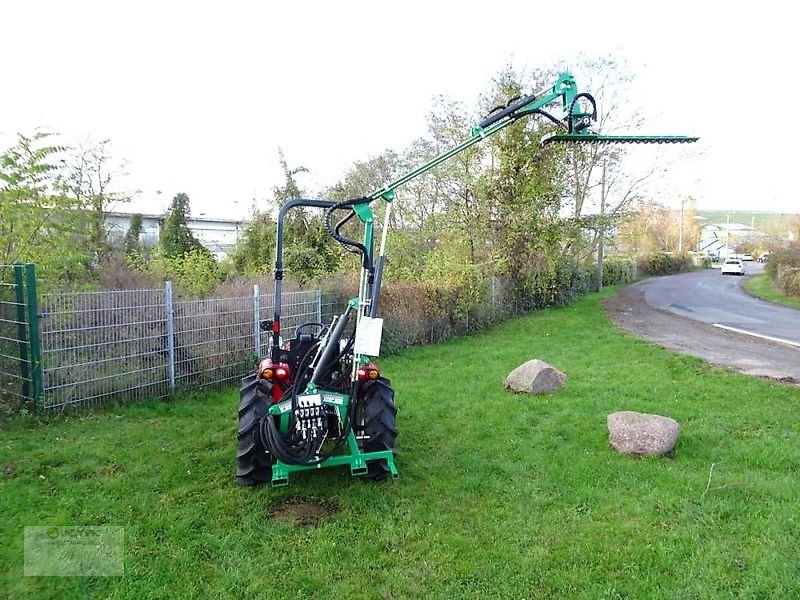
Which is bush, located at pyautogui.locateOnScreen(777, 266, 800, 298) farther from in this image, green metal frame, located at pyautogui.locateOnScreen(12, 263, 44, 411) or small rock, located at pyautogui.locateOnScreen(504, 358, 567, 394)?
green metal frame, located at pyautogui.locateOnScreen(12, 263, 44, 411)

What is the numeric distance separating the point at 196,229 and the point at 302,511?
15.1 meters

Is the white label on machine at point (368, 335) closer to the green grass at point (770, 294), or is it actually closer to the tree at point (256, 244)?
the tree at point (256, 244)

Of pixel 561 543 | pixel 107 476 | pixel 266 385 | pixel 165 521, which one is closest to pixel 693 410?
pixel 561 543

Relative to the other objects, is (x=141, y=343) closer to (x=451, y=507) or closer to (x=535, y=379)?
(x=451, y=507)

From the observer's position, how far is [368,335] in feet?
12.6

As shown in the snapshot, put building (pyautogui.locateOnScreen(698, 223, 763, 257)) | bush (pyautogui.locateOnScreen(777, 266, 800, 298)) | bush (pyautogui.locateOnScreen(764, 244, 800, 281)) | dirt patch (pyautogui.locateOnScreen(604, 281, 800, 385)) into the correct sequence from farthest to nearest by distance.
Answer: building (pyautogui.locateOnScreen(698, 223, 763, 257)) < bush (pyautogui.locateOnScreen(764, 244, 800, 281)) < bush (pyautogui.locateOnScreen(777, 266, 800, 298)) < dirt patch (pyautogui.locateOnScreen(604, 281, 800, 385))

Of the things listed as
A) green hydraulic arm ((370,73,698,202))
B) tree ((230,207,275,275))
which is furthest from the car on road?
green hydraulic arm ((370,73,698,202))

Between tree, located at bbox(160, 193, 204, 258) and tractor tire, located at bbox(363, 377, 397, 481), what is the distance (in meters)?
11.1

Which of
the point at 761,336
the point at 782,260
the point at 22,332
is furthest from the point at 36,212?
the point at 782,260

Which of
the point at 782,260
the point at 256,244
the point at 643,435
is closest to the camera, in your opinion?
the point at 643,435

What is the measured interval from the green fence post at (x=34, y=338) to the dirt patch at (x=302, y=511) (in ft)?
10.3

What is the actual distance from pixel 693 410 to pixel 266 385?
15.2 feet

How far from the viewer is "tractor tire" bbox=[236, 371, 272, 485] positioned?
406 centimetres

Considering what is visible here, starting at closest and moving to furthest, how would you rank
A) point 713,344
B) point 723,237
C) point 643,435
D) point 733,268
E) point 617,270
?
1. point 643,435
2. point 713,344
3. point 617,270
4. point 733,268
5. point 723,237
